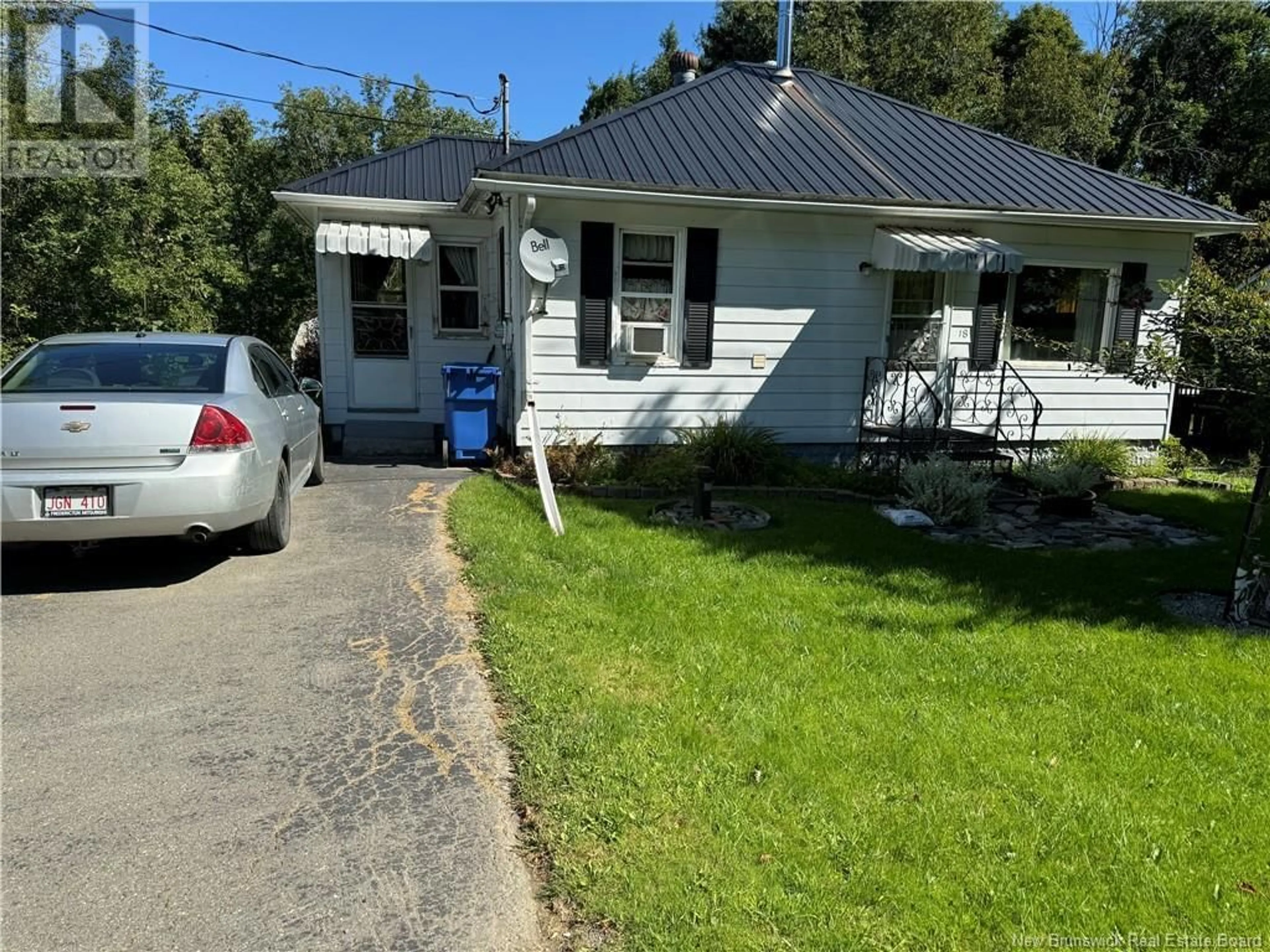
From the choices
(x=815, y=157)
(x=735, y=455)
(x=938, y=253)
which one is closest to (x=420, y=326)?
(x=735, y=455)

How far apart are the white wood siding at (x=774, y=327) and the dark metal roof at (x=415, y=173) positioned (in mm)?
2784

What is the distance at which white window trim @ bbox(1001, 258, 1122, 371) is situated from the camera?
10.2 m

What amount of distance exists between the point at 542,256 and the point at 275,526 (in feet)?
13.3

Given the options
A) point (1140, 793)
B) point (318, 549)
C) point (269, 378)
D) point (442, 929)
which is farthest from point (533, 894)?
point (269, 378)

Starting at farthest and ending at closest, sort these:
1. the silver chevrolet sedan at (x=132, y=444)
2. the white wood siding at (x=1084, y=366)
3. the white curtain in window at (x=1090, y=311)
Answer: the white curtain in window at (x=1090, y=311)
the white wood siding at (x=1084, y=366)
the silver chevrolet sedan at (x=132, y=444)

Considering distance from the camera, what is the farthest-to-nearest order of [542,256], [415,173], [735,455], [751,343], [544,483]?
1. [415,173]
2. [751,343]
3. [735,455]
4. [542,256]
5. [544,483]

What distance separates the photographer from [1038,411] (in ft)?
31.1

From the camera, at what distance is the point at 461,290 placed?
11.4 meters

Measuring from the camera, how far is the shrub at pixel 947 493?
738 cm

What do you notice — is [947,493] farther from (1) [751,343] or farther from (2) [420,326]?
(2) [420,326]

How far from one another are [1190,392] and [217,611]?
12.9 meters

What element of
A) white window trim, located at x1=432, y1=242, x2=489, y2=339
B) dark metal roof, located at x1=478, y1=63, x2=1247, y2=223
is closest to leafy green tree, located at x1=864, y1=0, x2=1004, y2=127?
dark metal roof, located at x1=478, y1=63, x2=1247, y2=223

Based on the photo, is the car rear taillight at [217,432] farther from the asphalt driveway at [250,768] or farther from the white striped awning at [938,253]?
the white striped awning at [938,253]

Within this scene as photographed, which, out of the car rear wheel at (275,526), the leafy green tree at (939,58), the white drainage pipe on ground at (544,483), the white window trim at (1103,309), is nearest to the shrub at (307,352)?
the white drainage pipe on ground at (544,483)
